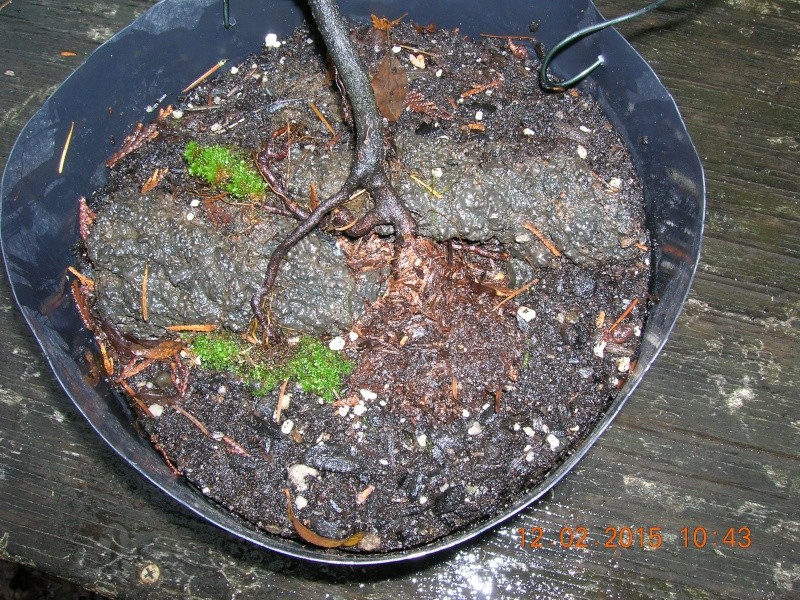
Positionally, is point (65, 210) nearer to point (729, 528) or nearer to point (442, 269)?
point (442, 269)

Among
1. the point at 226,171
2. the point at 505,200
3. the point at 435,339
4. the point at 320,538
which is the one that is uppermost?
the point at 226,171

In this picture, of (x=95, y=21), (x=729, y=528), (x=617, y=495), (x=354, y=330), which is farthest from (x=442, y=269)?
(x=95, y=21)

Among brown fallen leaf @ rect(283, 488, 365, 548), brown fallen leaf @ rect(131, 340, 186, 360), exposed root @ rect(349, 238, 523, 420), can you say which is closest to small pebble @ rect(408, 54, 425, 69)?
exposed root @ rect(349, 238, 523, 420)

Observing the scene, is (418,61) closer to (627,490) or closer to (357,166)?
(357,166)
